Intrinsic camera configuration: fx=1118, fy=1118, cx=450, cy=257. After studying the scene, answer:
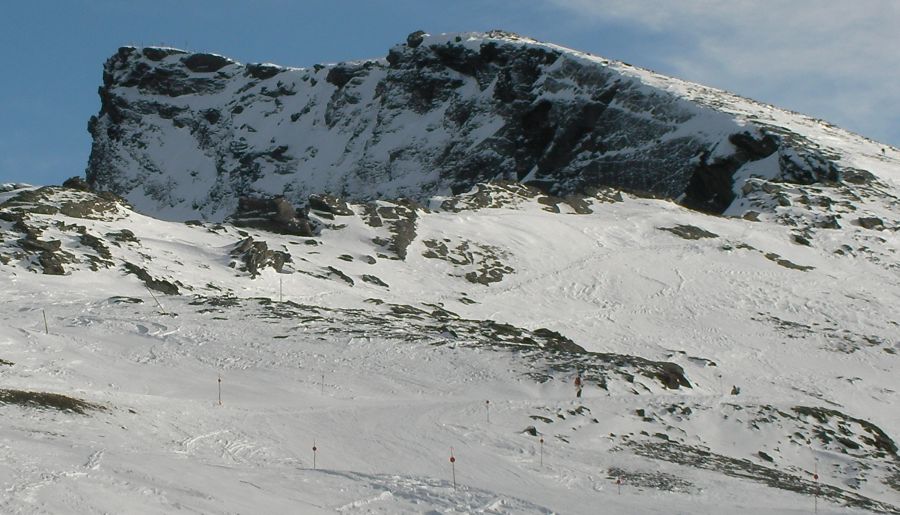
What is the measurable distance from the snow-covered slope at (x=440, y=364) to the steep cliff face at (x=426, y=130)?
29448mm

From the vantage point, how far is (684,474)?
27156mm

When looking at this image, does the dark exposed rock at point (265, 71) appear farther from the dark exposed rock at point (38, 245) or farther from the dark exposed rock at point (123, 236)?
the dark exposed rock at point (38, 245)

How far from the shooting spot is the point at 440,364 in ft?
125

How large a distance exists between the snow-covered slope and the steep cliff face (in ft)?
96.6

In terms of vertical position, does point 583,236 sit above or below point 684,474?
above

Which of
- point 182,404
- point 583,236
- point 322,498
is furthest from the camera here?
point 583,236

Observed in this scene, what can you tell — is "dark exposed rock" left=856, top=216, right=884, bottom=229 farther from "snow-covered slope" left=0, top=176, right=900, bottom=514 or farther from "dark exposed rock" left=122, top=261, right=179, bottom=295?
"dark exposed rock" left=122, top=261, right=179, bottom=295

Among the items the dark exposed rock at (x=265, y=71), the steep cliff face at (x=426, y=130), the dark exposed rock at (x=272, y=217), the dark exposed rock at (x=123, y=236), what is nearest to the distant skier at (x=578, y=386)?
the dark exposed rock at (x=123, y=236)

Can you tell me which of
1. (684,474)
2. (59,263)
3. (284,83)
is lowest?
(684,474)

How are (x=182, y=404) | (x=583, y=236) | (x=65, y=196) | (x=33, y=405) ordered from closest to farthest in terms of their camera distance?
(x=33, y=405) < (x=182, y=404) < (x=65, y=196) < (x=583, y=236)

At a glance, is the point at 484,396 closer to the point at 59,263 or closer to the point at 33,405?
the point at 33,405

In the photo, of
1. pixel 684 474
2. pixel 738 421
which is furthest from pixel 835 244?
pixel 684 474

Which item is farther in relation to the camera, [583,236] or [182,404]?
[583,236]

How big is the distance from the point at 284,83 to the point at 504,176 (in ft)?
224
